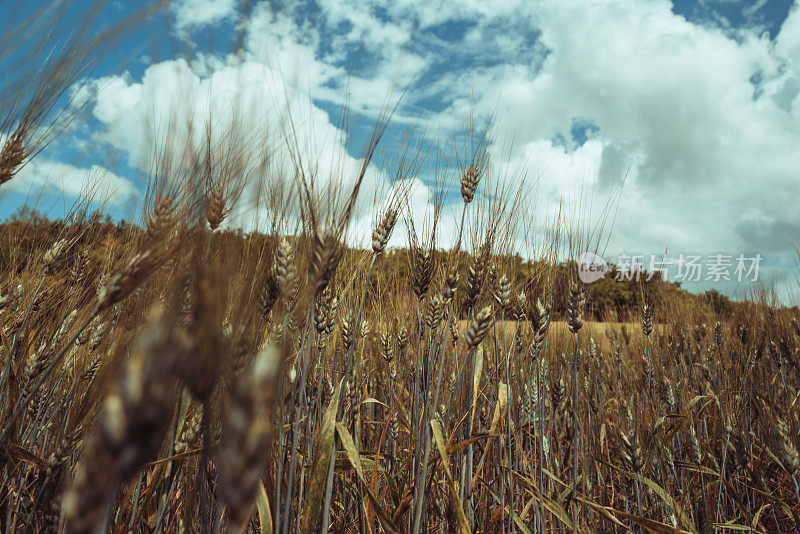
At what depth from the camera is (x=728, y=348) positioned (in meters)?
5.50

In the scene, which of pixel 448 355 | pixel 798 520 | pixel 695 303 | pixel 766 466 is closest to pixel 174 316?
pixel 448 355

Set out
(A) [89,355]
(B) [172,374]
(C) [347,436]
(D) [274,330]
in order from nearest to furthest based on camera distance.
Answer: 1. (B) [172,374]
2. (D) [274,330]
3. (C) [347,436]
4. (A) [89,355]

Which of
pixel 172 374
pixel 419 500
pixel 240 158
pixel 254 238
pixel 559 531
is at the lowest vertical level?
pixel 559 531

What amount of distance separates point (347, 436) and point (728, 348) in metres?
6.13

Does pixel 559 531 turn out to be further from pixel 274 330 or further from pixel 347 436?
pixel 274 330

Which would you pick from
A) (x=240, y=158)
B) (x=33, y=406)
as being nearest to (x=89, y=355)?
(x=33, y=406)

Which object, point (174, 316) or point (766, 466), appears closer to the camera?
point (174, 316)

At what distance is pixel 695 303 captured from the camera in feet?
39.2

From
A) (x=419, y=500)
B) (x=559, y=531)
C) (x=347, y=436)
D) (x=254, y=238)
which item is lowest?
(x=559, y=531)

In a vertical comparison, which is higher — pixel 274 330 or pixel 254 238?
pixel 254 238

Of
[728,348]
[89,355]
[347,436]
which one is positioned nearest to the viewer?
[347,436]

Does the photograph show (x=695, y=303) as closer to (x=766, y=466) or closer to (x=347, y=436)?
(x=766, y=466)

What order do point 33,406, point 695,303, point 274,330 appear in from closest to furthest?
point 274,330
point 33,406
point 695,303

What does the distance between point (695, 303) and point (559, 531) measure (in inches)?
497
